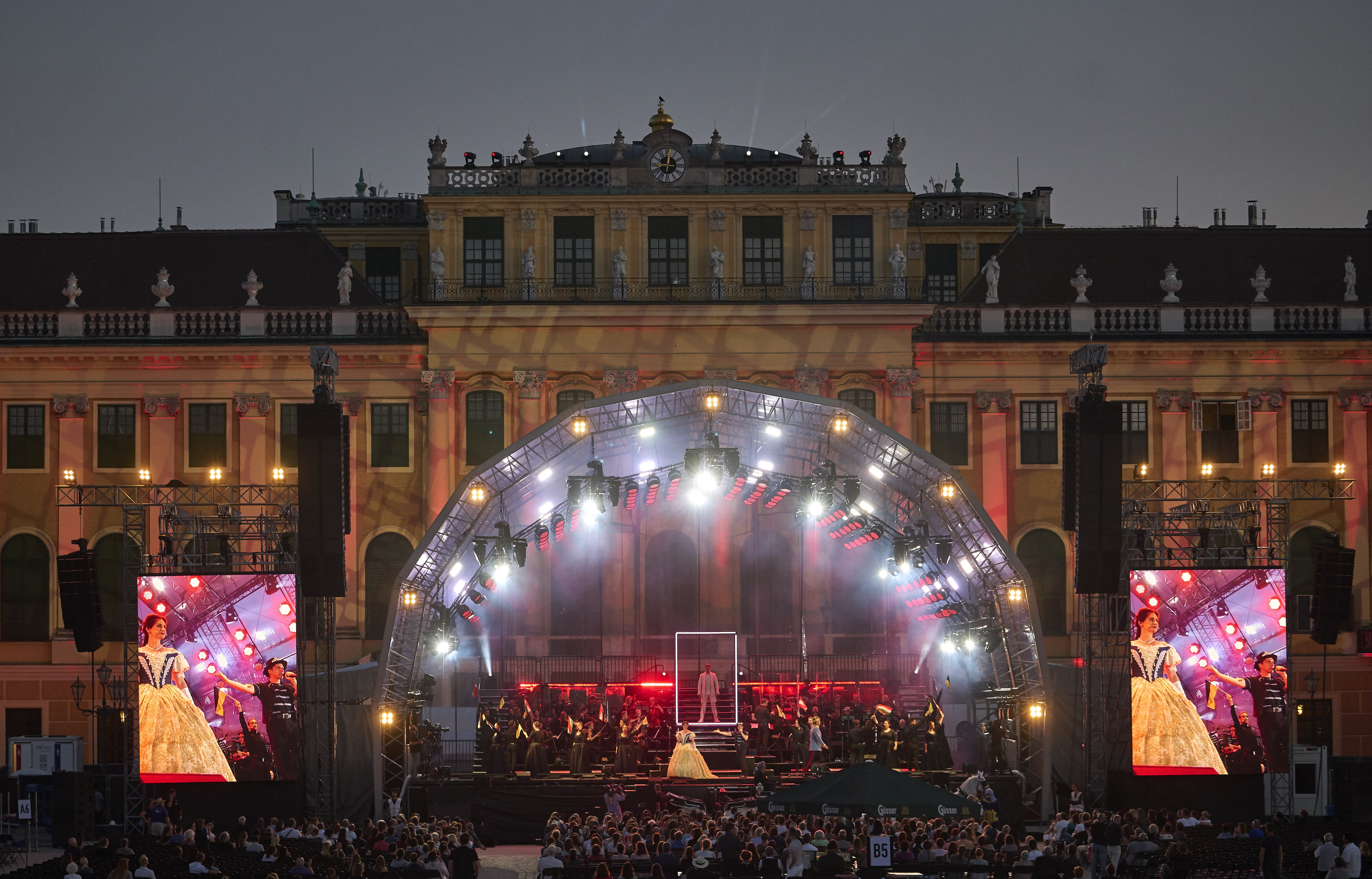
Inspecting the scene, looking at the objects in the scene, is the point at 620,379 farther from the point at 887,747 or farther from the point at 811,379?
the point at 887,747

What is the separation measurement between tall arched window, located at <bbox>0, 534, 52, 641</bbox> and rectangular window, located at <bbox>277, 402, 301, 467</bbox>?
619 cm

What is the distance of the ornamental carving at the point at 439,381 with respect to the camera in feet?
136

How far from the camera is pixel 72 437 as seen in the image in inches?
1657

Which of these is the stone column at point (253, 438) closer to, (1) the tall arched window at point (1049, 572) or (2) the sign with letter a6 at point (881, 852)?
(1) the tall arched window at point (1049, 572)

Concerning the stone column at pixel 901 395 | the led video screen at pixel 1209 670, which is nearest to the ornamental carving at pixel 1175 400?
the stone column at pixel 901 395

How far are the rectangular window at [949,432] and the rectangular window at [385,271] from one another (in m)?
14.4

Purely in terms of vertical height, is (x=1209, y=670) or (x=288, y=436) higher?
(x=288, y=436)

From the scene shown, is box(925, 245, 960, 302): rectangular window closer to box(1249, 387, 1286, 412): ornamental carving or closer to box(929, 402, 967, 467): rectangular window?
box(929, 402, 967, 467): rectangular window

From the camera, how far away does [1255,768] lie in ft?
96.4

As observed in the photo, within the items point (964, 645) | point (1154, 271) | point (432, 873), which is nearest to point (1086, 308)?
point (1154, 271)

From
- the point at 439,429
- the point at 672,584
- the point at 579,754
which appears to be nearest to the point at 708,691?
the point at 579,754

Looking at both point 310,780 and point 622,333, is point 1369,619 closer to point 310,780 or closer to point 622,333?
point 622,333

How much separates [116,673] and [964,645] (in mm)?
20364

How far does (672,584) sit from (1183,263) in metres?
16.0
